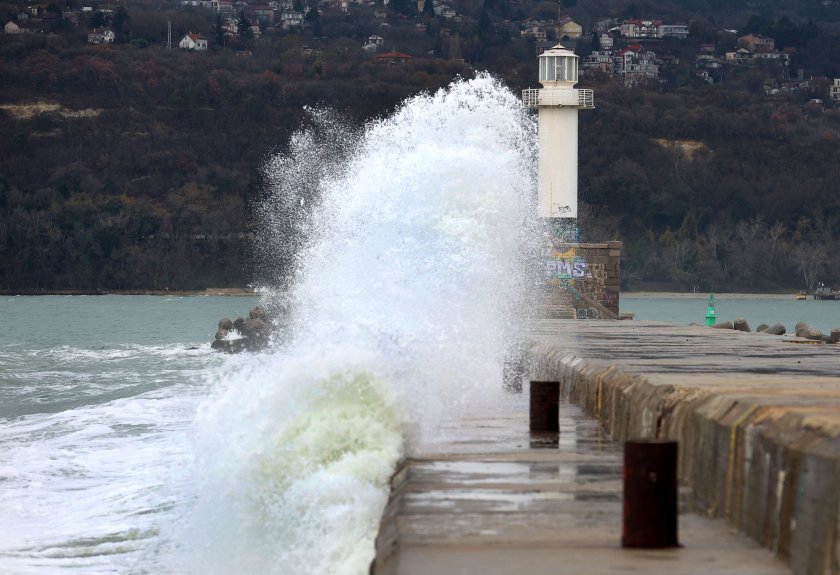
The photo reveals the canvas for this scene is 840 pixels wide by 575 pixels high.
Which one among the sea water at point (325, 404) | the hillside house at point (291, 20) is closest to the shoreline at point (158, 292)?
the hillside house at point (291, 20)

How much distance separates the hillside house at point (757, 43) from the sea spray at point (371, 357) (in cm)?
12702

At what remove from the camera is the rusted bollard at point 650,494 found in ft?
18.0

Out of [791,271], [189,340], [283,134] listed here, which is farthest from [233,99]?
[189,340]

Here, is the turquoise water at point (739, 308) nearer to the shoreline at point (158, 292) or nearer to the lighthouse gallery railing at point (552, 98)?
the shoreline at point (158, 292)

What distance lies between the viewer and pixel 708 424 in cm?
684

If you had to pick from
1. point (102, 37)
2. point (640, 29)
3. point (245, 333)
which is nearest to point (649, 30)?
point (640, 29)

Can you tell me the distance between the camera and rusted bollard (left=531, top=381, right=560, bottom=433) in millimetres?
9258

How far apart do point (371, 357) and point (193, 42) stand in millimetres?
123863

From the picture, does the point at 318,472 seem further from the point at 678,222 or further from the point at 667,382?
the point at 678,222

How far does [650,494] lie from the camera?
559 cm

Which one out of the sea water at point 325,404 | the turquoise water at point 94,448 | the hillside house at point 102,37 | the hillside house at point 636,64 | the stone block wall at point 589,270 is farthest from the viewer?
the hillside house at point 636,64

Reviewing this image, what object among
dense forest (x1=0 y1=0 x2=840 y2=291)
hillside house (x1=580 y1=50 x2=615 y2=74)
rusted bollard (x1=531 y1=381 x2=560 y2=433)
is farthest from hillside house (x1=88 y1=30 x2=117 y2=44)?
rusted bollard (x1=531 y1=381 x2=560 y2=433)

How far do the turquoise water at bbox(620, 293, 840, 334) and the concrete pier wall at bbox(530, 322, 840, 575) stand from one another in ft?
163

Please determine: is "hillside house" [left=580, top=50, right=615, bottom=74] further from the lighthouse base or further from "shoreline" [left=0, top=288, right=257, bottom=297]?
the lighthouse base
